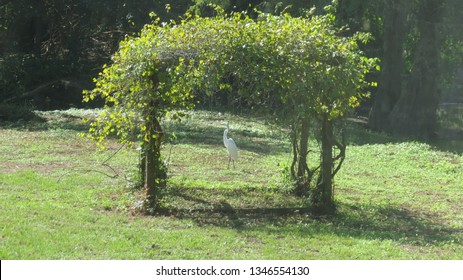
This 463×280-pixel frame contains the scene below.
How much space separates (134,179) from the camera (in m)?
12.7

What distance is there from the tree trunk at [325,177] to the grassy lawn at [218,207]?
274 millimetres

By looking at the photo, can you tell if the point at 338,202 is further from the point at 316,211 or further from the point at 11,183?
the point at 11,183

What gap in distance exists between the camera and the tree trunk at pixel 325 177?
1142cm

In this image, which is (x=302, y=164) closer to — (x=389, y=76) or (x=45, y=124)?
(x=45, y=124)

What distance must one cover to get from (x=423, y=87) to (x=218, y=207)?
16711 millimetres

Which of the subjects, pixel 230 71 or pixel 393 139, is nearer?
pixel 230 71

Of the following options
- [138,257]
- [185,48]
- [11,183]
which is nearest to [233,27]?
[185,48]

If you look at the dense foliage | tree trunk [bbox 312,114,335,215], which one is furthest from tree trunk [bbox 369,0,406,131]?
the dense foliage

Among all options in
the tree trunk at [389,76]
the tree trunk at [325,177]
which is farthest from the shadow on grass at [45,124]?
the tree trunk at [325,177]

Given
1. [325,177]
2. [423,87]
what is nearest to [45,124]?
[325,177]

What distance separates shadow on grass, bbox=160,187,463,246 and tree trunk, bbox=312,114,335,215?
0.17m

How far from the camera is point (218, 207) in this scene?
459 inches

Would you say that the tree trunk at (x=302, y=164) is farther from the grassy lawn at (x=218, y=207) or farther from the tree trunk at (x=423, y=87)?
the tree trunk at (x=423, y=87)

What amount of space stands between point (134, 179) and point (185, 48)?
2.96m
